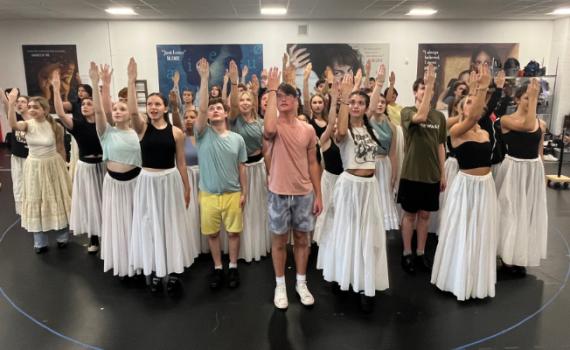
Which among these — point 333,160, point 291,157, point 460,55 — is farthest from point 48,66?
point 460,55

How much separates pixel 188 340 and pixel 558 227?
4534 mm

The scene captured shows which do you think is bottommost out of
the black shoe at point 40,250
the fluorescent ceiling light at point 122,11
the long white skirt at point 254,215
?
the black shoe at point 40,250

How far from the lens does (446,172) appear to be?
4.35m

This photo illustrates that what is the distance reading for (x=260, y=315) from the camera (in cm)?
306

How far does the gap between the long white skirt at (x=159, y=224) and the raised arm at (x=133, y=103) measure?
1.16ft

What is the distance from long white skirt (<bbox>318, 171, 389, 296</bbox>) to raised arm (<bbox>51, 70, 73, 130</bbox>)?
2544 mm

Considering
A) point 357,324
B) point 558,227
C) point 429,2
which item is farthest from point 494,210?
point 429,2

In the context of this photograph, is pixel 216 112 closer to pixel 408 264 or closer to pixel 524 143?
pixel 408 264

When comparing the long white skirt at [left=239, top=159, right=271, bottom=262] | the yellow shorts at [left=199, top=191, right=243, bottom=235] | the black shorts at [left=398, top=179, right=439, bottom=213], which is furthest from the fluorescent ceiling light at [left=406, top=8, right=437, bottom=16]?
the yellow shorts at [left=199, top=191, right=243, bottom=235]

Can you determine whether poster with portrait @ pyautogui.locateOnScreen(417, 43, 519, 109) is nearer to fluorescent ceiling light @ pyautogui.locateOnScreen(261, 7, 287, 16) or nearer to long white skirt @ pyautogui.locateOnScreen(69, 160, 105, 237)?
fluorescent ceiling light @ pyautogui.locateOnScreen(261, 7, 287, 16)

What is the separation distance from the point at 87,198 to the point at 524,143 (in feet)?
13.5

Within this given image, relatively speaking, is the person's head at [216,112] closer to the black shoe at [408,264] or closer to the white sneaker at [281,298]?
the white sneaker at [281,298]

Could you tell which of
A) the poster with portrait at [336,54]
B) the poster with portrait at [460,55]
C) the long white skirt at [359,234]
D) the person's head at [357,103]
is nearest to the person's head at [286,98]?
the person's head at [357,103]

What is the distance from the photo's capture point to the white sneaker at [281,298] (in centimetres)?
313
